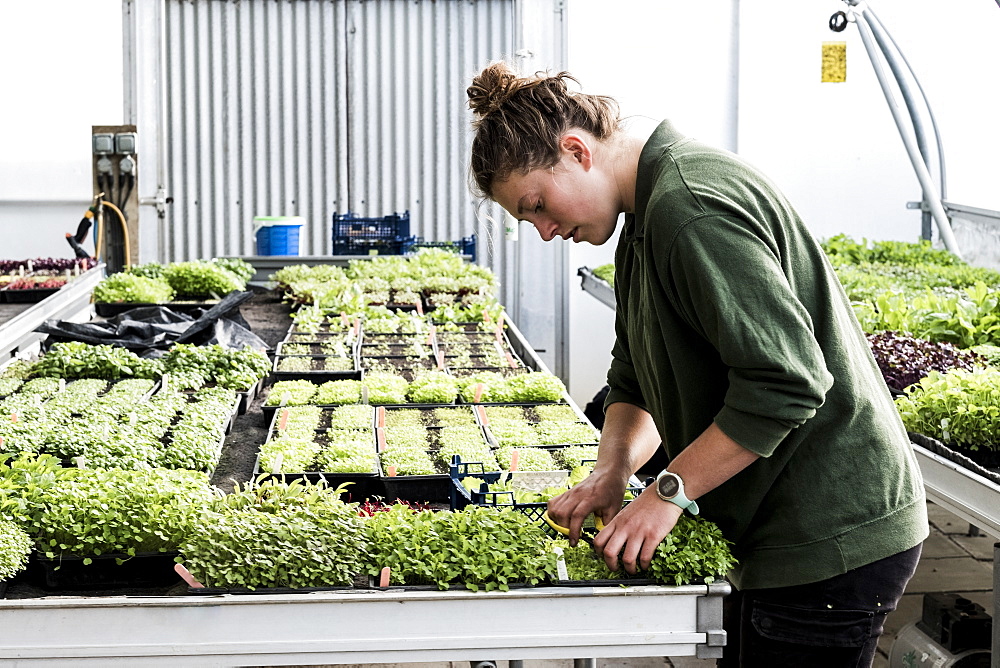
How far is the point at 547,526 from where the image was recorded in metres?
1.88

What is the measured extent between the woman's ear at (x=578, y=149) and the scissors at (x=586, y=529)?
0.62 meters

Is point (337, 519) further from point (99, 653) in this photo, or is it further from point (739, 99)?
point (739, 99)

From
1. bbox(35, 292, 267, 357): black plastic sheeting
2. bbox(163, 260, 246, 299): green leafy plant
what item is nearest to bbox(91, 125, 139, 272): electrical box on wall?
bbox(163, 260, 246, 299): green leafy plant

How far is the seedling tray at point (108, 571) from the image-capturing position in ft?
6.26

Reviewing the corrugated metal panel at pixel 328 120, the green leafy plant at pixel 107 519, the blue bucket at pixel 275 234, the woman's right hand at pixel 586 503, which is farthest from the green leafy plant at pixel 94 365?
the corrugated metal panel at pixel 328 120

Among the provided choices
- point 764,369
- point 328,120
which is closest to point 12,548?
point 764,369

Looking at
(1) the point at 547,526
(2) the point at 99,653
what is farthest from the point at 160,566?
(1) the point at 547,526

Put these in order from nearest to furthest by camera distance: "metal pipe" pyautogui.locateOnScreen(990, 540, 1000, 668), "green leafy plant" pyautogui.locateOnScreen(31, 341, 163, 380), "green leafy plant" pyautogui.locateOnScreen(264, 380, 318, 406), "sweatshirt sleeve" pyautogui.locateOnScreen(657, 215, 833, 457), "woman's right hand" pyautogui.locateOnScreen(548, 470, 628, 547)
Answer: "sweatshirt sleeve" pyautogui.locateOnScreen(657, 215, 833, 457), "woman's right hand" pyautogui.locateOnScreen(548, 470, 628, 547), "metal pipe" pyautogui.locateOnScreen(990, 540, 1000, 668), "green leafy plant" pyautogui.locateOnScreen(264, 380, 318, 406), "green leafy plant" pyautogui.locateOnScreen(31, 341, 163, 380)

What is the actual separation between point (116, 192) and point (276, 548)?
647 cm

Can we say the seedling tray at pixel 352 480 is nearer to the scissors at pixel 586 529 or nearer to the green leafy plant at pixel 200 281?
the scissors at pixel 586 529

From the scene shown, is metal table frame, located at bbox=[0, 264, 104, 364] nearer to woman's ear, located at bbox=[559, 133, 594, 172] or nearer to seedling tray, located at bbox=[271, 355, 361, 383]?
seedling tray, located at bbox=[271, 355, 361, 383]

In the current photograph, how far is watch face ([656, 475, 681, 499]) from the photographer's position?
1.55 m

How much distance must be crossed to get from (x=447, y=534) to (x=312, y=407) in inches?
55.3

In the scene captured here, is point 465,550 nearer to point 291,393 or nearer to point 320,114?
point 291,393
